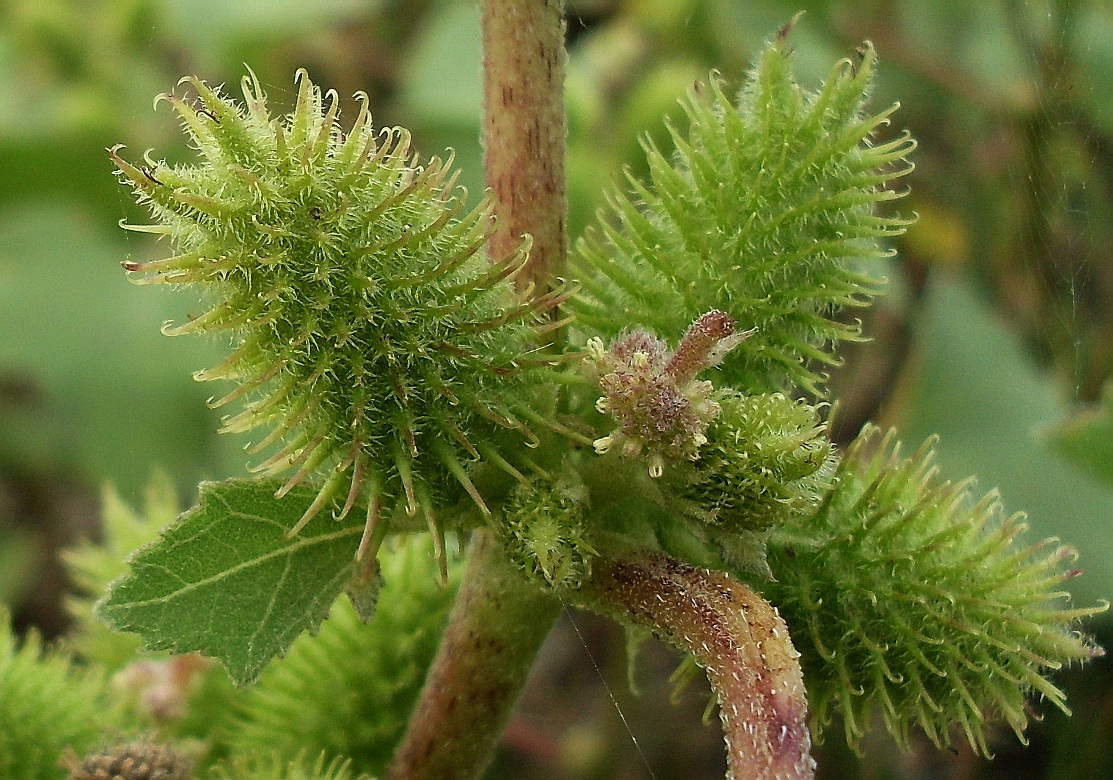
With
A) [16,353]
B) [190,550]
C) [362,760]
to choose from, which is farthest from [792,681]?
[16,353]

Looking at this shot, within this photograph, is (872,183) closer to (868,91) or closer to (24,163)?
(868,91)

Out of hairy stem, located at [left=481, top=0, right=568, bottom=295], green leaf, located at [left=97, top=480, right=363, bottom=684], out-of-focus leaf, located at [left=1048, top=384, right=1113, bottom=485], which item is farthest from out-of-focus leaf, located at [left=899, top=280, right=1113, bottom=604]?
green leaf, located at [left=97, top=480, right=363, bottom=684]

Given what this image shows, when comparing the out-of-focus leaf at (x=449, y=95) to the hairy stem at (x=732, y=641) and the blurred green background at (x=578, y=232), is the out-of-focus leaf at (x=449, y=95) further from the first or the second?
the hairy stem at (x=732, y=641)

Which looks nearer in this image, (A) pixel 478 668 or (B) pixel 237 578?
(B) pixel 237 578

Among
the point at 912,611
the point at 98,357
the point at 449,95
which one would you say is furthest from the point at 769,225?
the point at 98,357

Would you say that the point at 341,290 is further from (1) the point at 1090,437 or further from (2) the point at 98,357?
(2) the point at 98,357
